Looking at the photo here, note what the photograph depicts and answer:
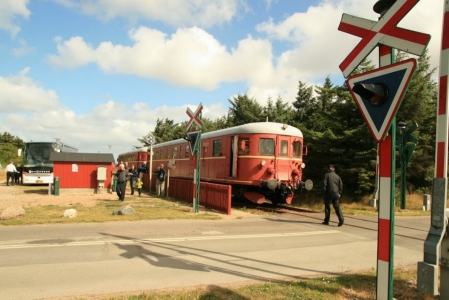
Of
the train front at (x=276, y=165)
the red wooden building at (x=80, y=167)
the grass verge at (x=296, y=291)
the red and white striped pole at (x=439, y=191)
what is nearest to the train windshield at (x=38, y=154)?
the red wooden building at (x=80, y=167)

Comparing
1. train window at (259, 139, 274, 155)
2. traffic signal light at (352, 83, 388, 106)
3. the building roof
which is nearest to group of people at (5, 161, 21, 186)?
the building roof

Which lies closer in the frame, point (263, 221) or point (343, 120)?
point (263, 221)

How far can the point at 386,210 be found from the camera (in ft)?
12.1

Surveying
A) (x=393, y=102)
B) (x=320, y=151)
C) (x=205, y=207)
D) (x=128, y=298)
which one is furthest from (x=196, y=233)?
(x=320, y=151)

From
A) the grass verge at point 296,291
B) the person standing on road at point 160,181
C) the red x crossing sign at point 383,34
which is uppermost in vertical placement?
the red x crossing sign at point 383,34

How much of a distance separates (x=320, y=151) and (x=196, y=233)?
15365 mm

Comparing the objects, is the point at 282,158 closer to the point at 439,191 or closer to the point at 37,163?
the point at 439,191

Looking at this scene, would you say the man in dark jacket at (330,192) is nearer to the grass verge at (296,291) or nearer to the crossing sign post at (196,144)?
the crossing sign post at (196,144)

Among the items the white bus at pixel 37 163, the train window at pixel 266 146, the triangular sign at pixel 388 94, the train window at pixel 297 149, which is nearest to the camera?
the triangular sign at pixel 388 94

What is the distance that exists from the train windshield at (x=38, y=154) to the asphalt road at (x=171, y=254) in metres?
18.8

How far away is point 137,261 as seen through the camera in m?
6.70

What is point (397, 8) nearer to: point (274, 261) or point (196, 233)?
point (274, 261)

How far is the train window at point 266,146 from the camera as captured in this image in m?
15.8

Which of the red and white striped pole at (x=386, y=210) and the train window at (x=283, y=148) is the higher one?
the train window at (x=283, y=148)
